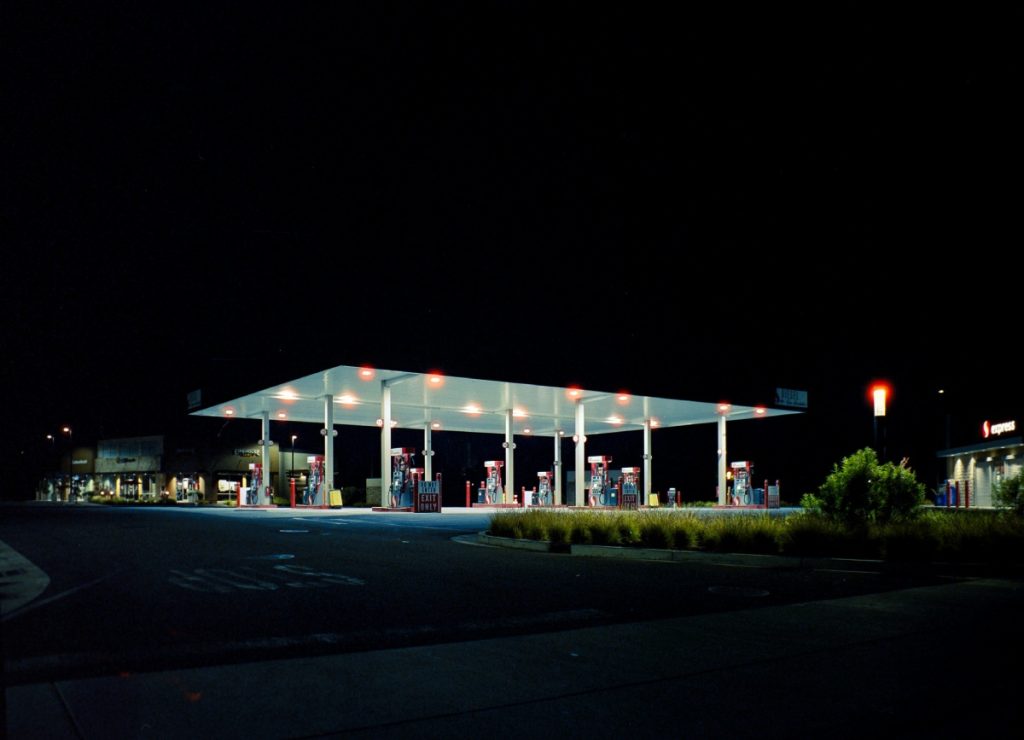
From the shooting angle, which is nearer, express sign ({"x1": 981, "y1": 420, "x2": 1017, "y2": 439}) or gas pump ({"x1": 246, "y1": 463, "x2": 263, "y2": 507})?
express sign ({"x1": 981, "y1": 420, "x2": 1017, "y2": 439})

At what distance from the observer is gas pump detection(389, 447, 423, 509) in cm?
3603

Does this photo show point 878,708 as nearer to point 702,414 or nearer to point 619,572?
point 619,572

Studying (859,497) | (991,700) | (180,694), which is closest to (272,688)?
(180,694)

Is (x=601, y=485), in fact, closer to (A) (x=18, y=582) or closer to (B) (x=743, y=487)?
(B) (x=743, y=487)

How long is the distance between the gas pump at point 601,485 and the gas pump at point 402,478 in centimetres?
1108

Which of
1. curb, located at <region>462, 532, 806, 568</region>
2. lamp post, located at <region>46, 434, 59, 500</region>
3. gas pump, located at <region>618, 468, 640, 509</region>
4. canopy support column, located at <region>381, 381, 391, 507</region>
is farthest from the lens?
lamp post, located at <region>46, 434, 59, 500</region>

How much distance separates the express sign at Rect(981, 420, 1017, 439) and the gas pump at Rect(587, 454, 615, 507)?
21.4 metres

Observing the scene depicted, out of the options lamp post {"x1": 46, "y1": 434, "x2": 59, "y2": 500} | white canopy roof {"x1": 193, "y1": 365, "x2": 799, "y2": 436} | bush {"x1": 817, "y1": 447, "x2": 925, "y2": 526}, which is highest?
white canopy roof {"x1": 193, "y1": 365, "x2": 799, "y2": 436}

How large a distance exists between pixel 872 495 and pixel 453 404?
1124 inches

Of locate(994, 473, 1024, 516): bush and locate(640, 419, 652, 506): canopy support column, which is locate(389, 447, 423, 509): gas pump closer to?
locate(640, 419, 652, 506): canopy support column

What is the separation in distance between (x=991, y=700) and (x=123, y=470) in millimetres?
92972

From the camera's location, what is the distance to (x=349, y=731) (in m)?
4.51

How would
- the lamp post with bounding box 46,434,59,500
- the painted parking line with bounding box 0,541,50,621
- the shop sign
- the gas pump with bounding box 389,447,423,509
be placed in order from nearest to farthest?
the painted parking line with bounding box 0,541,50,621, the gas pump with bounding box 389,447,423,509, the shop sign, the lamp post with bounding box 46,434,59,500

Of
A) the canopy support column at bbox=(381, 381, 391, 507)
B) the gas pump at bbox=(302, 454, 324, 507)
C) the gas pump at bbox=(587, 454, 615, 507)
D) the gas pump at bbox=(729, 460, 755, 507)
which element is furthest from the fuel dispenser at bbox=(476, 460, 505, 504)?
the gas pump at bbox=(729, 460, 755, 507)
